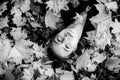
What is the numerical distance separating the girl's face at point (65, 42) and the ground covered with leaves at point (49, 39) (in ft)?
0.31

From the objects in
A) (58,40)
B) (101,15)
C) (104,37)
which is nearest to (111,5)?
(101,15)

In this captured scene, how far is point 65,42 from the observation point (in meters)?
1.94

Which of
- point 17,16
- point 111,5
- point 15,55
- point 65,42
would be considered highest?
point 17,16

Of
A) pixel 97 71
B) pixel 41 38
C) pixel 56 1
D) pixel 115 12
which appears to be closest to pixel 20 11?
pixel 56 1

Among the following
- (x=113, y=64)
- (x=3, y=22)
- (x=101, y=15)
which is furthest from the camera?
(x=113, y=64)

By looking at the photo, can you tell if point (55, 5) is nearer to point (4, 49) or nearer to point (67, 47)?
point (67, 47)

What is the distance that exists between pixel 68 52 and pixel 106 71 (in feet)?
1.54

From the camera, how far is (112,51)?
79.4 inches

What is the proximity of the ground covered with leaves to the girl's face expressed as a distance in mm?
94

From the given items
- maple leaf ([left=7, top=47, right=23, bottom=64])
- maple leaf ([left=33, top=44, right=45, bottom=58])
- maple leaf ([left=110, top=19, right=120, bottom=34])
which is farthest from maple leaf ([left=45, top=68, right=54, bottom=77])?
maple leaf ([left=110, top=19, right=120, bottom=34])

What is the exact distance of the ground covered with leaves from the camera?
1.71 meters

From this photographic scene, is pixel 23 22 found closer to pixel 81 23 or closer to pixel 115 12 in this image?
pixel 81 23

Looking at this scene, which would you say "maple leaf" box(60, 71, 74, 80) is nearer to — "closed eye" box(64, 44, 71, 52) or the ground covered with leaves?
the ground covered with leaves

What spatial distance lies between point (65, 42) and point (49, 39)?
0.28 metres
